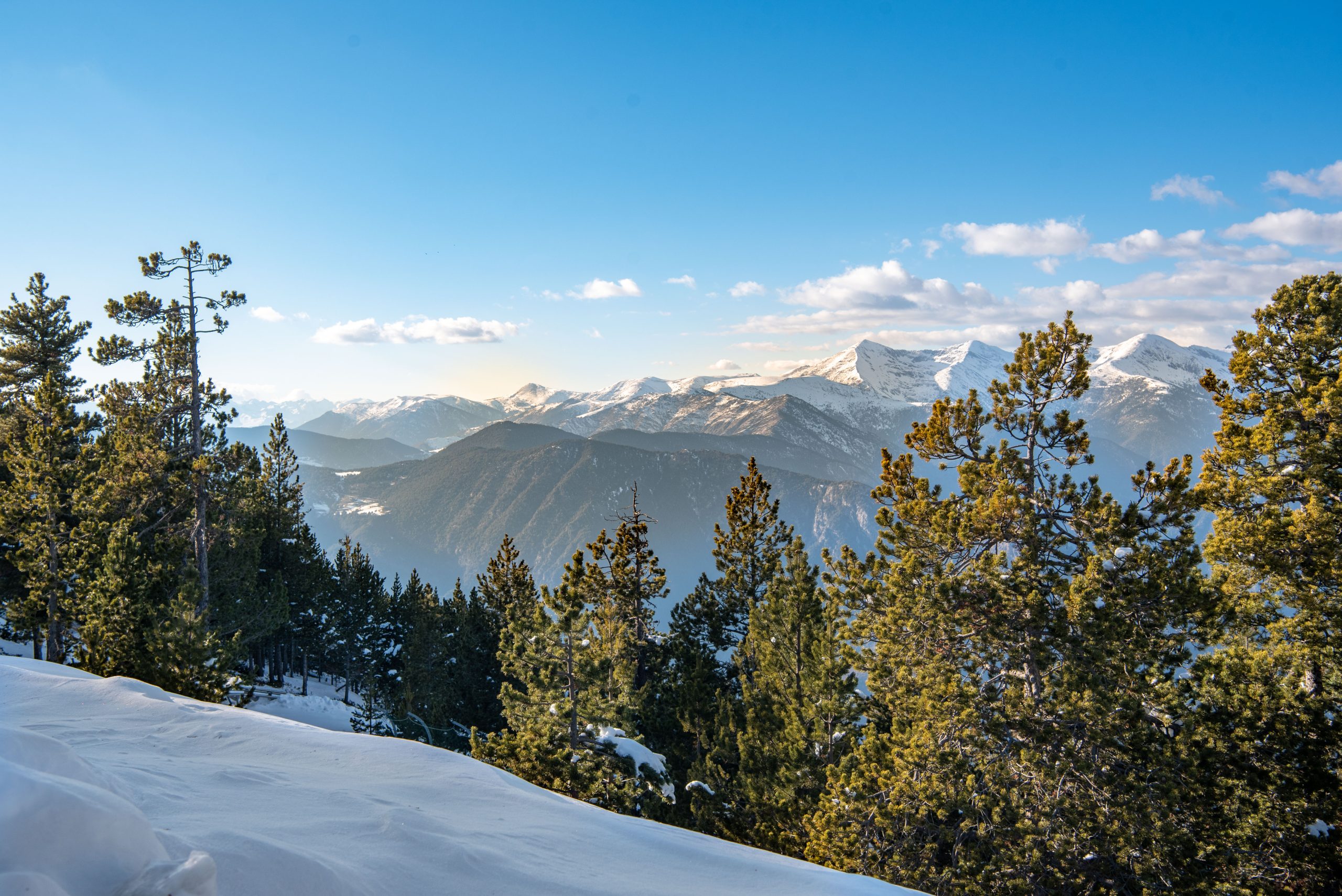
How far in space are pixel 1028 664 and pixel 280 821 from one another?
11372mm

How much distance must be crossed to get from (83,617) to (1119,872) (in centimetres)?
2684

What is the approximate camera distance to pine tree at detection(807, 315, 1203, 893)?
1036cm

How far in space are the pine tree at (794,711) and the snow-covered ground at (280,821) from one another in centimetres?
789

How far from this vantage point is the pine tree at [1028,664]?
10.4m

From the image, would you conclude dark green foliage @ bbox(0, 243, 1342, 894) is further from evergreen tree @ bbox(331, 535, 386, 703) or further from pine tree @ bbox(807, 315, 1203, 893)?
evergreen tree @ bbox(331, 535, 386, 703)

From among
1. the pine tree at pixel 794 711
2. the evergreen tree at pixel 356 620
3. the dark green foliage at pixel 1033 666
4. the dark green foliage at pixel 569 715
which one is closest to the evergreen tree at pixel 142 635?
the dark green foliage at pixel 1033 666

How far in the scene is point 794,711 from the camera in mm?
17297

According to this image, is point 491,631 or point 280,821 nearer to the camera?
point 280,821

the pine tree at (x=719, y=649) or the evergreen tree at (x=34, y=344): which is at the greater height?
the evergreen tree at (x=34, y=344)

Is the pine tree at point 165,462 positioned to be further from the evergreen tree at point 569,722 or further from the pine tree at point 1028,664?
the pine tree at point 1028,664

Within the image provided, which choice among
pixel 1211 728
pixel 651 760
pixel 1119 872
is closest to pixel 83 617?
pixel 651 760

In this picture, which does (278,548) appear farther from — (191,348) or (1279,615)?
(1279,615)

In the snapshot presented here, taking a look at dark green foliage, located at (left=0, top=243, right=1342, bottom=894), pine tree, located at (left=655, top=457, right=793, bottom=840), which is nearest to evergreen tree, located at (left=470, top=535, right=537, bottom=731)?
pine tree, located at (left=655, top=457, right=793, bottom=840)

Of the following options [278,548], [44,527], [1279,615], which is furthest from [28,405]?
[1279,615]
